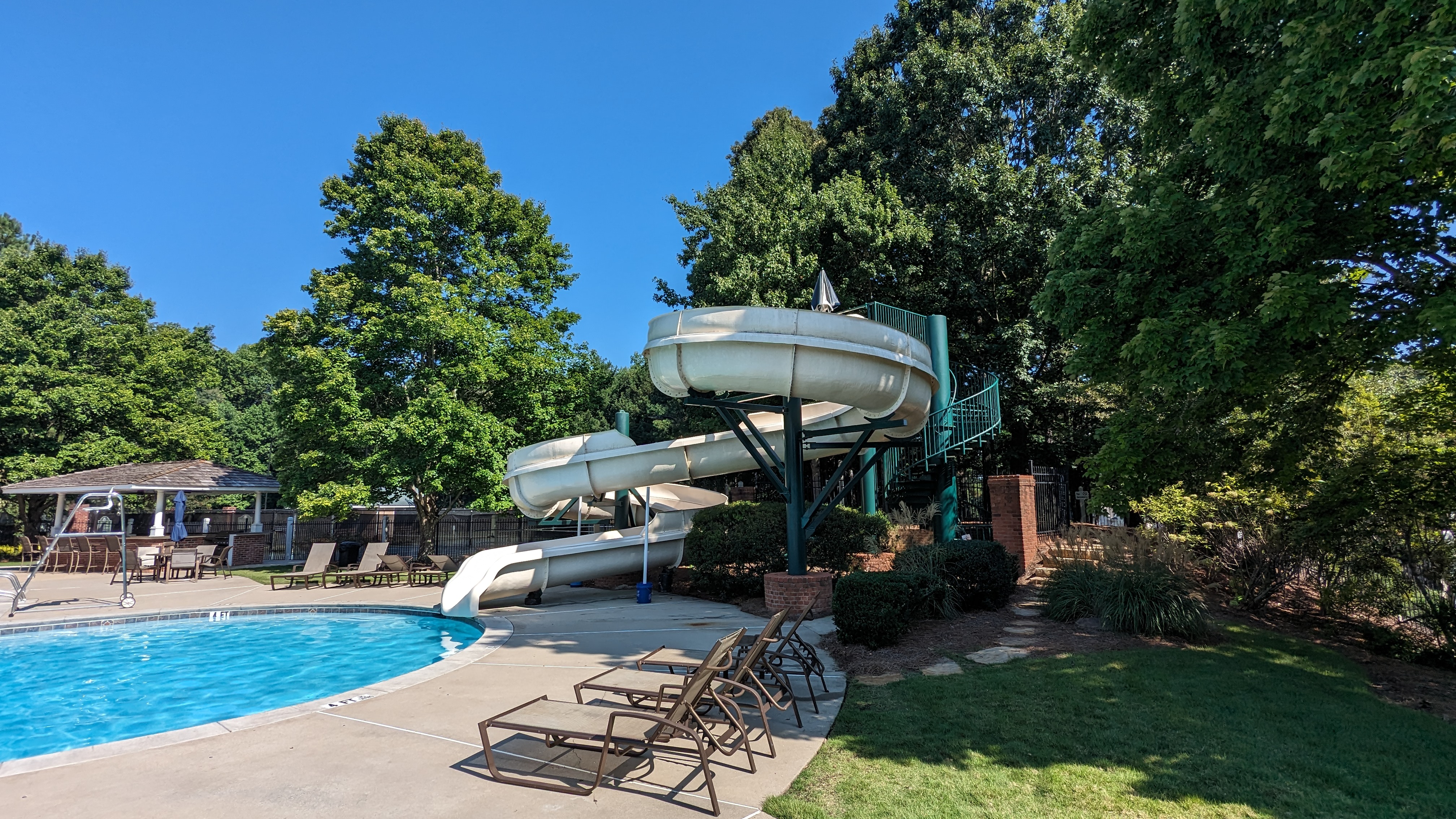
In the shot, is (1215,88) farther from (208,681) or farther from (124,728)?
(208,681)

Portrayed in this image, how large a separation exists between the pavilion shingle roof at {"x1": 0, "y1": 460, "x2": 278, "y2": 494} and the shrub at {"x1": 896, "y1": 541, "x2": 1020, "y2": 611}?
23102mm

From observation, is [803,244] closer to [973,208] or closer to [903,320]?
[973,208]

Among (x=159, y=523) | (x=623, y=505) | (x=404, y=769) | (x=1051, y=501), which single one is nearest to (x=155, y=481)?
(x=159, y=523)

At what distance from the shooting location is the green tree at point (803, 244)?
70.8 ft

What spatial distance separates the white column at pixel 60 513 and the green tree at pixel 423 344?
562cm

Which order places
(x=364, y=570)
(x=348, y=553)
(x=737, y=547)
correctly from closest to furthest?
(x=737, y=547) < (x=364, y=570) < (x=348, y=553)

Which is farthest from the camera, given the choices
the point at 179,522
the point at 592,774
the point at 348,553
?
the point at 348,553

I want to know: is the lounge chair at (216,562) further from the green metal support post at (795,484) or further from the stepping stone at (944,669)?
the stepping stone at (944,669)

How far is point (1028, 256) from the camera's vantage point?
70.1ft

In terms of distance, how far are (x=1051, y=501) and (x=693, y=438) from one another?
973 cm

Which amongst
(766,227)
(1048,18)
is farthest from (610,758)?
(1048,18)

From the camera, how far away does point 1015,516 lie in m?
13.7

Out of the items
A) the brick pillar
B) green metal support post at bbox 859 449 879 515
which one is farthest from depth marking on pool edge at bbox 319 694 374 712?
the brick pillar

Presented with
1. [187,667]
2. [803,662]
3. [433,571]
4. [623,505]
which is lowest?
[187,667]
